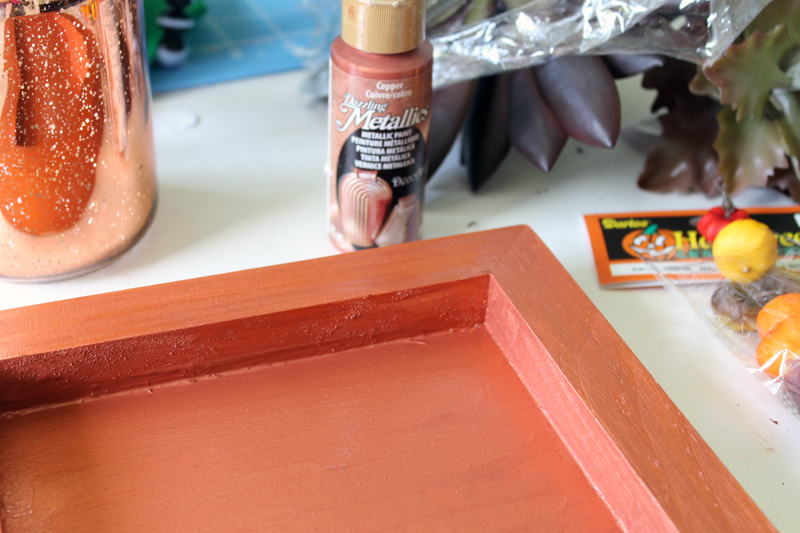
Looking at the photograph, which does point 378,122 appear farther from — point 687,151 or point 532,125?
point 687,151

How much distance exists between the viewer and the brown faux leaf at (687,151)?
1.81 ft

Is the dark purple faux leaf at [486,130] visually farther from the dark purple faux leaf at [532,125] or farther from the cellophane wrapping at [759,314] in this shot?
the cellophane wrapping at [759,314]

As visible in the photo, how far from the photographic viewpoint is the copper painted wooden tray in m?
0.33

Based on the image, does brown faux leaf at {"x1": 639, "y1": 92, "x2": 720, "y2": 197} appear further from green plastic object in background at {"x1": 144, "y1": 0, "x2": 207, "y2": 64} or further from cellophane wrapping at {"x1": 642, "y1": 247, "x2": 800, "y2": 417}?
green plastic object in background at {"x1": 144, "y1": 0, "x2": 207, "y2": 64}

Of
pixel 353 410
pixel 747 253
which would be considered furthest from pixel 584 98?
pixel 353 410

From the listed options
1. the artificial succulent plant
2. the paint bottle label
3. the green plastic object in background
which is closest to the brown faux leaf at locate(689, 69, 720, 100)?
the artificial succulent plant

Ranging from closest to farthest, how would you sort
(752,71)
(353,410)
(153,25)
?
(353,410)
(752,71)
(153,25)

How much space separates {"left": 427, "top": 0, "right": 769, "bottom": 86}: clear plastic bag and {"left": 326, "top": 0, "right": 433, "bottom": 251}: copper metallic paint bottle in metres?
0.11

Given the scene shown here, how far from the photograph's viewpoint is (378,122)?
417 millimetres

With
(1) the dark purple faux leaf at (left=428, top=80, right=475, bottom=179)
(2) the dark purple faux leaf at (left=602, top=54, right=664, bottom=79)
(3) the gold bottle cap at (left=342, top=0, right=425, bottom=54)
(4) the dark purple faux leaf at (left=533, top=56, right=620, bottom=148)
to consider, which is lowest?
(1) the dark purple faux leaf at (left=428, top=80, right=475, bottom=179)

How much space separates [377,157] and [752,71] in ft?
0.91

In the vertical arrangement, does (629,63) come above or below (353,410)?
above

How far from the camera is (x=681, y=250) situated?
0.51 metres

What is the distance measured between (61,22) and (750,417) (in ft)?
1.43
